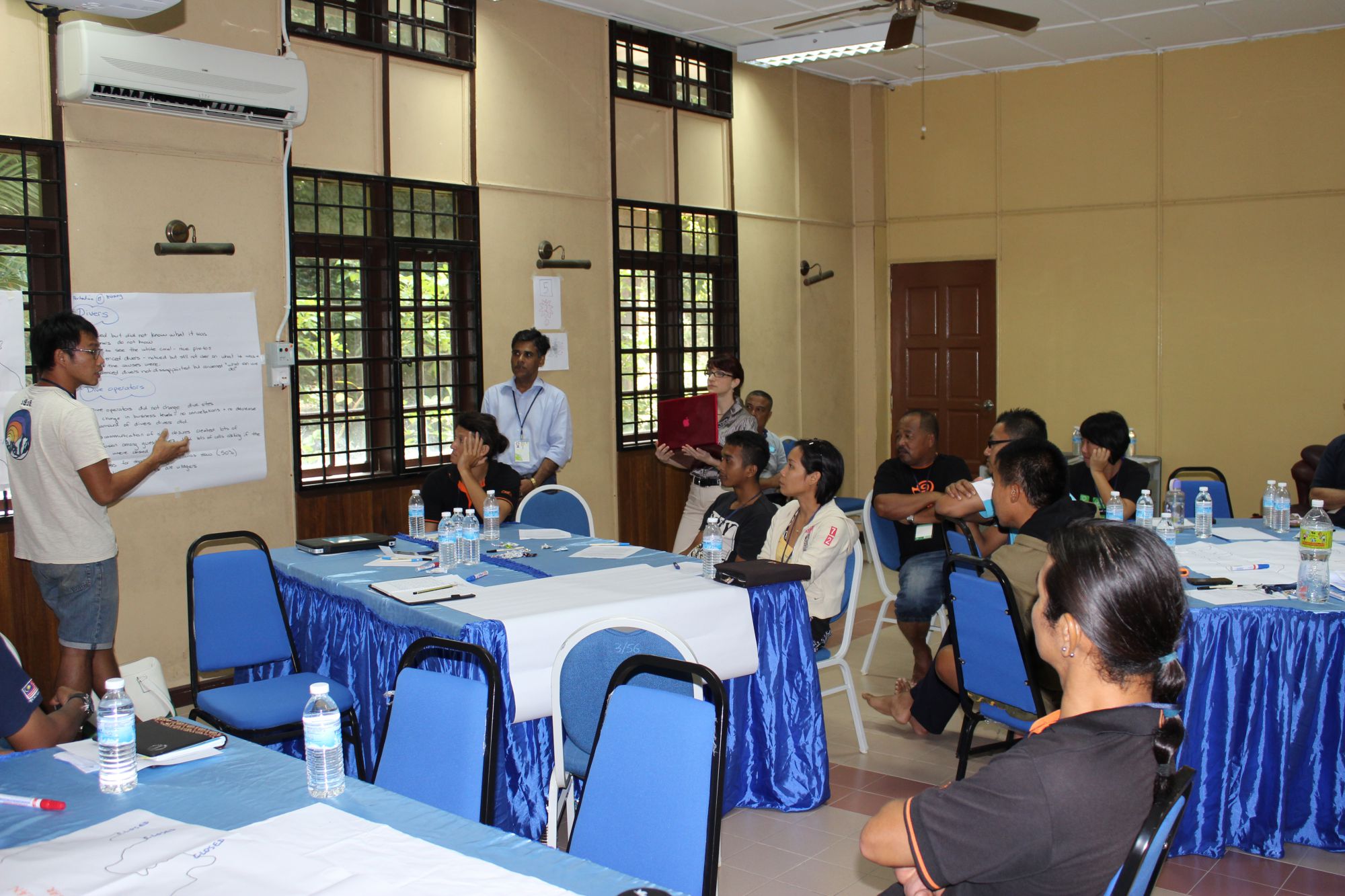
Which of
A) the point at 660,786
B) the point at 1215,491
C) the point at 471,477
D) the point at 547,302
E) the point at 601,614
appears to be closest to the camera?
the point at 660,786

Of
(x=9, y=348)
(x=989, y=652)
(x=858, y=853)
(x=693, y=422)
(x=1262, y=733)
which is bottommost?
(x=858, y=853)

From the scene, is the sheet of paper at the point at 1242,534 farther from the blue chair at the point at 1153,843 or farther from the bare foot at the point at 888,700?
the blue chair at the point at 1153,843

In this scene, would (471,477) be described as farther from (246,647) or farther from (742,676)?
(742,676)

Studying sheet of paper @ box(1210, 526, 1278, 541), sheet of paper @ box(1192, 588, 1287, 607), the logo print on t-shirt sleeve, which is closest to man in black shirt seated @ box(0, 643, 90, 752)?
the logo print on t-shirt sleeve

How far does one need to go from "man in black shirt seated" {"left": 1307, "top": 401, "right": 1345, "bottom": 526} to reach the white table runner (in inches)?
129

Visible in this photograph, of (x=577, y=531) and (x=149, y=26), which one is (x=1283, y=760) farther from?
(x=149, y=26)

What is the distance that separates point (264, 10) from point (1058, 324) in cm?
642

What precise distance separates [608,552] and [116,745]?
2435 mm

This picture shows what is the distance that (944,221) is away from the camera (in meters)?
9.58

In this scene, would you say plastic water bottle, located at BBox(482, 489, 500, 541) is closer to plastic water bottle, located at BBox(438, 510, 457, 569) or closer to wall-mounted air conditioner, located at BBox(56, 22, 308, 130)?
plastic water bottle, located at BBox(438, 510, 457, 569)

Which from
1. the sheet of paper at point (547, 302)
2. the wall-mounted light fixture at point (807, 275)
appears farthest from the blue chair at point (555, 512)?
the wall-mounted light fixture at point (807, 275)

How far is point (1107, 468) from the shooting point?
17.7 ft

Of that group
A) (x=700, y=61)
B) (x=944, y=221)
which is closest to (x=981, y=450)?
(x=944, y=221)

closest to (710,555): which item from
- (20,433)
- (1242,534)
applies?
(1242,534)
